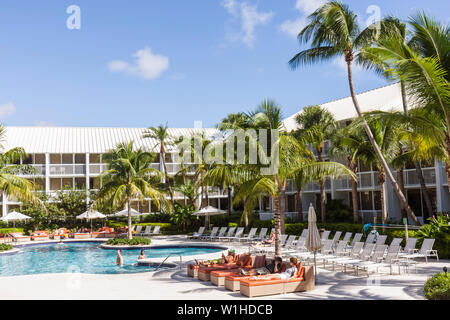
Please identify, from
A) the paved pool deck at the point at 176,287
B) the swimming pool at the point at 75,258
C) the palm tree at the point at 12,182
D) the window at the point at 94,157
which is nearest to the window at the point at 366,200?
the swimming pool at the point at 75,258

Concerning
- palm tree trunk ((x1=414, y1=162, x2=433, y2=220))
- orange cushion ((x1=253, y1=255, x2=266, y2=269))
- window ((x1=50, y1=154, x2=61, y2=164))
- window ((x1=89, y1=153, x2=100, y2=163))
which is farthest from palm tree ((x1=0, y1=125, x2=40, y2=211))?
window ((x1=50, y1=154, x2=61, y2=164))

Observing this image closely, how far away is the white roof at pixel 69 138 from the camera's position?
39.8 metres

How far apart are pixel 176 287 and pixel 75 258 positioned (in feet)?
40.9

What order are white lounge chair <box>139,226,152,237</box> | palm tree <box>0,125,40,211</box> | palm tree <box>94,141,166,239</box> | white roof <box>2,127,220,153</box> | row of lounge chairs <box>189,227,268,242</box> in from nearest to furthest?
palm tree <box>0,125,40,211</box>
palm tree <box>94,141,166,239</box>
row of lounge chairs <box>189,227,268,242</box>
white lounge chair <box>139,226,152,237</box>
white roof <box>2,127,220,153</box>

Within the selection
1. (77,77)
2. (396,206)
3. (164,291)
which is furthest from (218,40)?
(396,206)

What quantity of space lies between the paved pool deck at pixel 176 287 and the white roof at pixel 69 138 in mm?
25886

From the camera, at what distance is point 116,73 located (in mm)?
18156

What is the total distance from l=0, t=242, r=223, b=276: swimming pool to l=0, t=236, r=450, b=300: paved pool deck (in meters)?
3.24

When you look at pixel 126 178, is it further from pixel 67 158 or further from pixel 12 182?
pixel 67 158

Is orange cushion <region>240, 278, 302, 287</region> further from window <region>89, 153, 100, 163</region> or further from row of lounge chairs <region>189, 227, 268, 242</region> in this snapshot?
window <region>89, 153, 100, 163</region>

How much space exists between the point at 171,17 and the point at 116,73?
11.6 ft

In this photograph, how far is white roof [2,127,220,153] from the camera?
39.8m

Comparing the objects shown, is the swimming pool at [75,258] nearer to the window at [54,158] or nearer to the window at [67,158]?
the window at [67,158]

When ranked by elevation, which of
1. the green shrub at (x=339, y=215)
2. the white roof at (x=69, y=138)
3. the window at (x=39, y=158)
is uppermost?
the white roof at (x=69, y=138)
